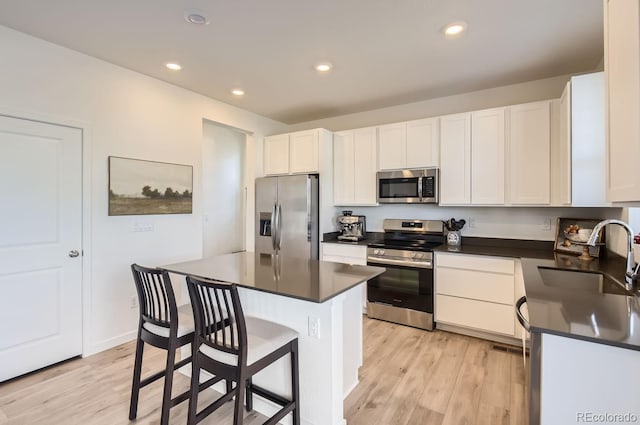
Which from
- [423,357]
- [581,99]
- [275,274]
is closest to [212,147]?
[275,274]

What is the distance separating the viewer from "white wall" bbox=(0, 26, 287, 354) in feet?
7.78

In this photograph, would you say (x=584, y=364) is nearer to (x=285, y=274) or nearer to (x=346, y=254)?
(x=285, y=274)

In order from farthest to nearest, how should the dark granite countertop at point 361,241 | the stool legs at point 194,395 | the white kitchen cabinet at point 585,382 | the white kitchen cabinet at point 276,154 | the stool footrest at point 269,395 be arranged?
the white kitchen cabinet at point 276,154 → the dark granite countertop at point 361,241 → the stool footrest at point 269,395 → the stool legs at point 194,395 → the white kitchen cabinet at point 585,382

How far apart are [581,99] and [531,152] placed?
0.63 meters

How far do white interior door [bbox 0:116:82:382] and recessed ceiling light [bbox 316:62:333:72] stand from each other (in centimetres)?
220

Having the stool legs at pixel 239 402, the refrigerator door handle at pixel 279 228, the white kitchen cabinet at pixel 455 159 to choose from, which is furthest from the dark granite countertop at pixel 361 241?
the stool legs at pixel 239 402

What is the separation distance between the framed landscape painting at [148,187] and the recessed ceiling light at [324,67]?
1791 millimetres

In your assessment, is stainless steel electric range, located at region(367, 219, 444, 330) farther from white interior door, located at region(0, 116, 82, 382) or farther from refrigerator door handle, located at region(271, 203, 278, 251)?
white interior door, located at region(0, 116, 82, 382)

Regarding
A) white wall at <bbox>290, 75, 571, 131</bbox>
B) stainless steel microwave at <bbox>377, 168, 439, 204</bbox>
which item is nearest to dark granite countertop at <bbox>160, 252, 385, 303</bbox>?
stainless steel microwave at <bbox>377, 168, 439, 204</bbox>

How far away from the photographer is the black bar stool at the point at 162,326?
5.42 feet

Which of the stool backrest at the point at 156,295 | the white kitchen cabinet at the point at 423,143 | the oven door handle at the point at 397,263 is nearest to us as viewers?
the stool backrest at the point at 156,295

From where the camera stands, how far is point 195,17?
2.08 metres

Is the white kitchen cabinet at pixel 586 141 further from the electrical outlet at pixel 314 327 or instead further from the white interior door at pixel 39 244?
the white interior door at pixel 39 244

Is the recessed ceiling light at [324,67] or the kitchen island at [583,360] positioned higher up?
the recessed ceiling light at [324,67]
